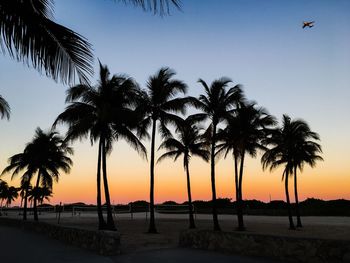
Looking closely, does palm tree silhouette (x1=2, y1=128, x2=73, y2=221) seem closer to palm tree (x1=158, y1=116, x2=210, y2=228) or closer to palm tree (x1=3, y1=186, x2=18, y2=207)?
palm tree (x1=158, y1=116, x2=210, y2=228)

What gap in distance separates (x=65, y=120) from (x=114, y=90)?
3813mm

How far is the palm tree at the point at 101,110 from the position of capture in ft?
83.3

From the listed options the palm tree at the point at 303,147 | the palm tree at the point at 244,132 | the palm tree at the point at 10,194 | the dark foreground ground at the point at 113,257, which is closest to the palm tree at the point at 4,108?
the dark foreground ground at the point at 113,257

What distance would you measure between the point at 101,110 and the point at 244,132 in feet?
37.1

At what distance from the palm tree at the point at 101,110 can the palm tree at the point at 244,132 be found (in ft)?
25.6

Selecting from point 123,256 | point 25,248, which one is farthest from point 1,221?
point 123,256

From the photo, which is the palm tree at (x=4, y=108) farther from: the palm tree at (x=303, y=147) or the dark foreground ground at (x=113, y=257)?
the palm tree at (x=303, y=147)

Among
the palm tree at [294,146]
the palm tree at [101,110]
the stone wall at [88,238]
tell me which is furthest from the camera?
the palm tree at [294,146]

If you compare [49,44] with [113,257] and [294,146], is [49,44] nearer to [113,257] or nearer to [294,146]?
[113,257]

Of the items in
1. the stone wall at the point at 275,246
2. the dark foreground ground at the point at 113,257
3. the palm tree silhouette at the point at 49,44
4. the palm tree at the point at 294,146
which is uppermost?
the palm tree at the point at 294,146

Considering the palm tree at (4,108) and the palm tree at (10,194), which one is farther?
the palm tree at (10,194)

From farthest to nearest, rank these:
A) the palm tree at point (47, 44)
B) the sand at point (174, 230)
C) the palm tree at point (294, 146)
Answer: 1. the palm tree at point (294, 146)
2. the sand at point (174, 230)
3. the palm tree at point (47, 44)

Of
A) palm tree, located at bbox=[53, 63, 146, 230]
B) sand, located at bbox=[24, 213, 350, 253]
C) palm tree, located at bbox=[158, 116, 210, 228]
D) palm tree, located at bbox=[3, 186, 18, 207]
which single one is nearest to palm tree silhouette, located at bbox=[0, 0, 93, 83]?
sand, located at bbox=[24, 213, 350, 253]

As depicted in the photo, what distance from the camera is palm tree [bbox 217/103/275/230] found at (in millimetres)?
30078
